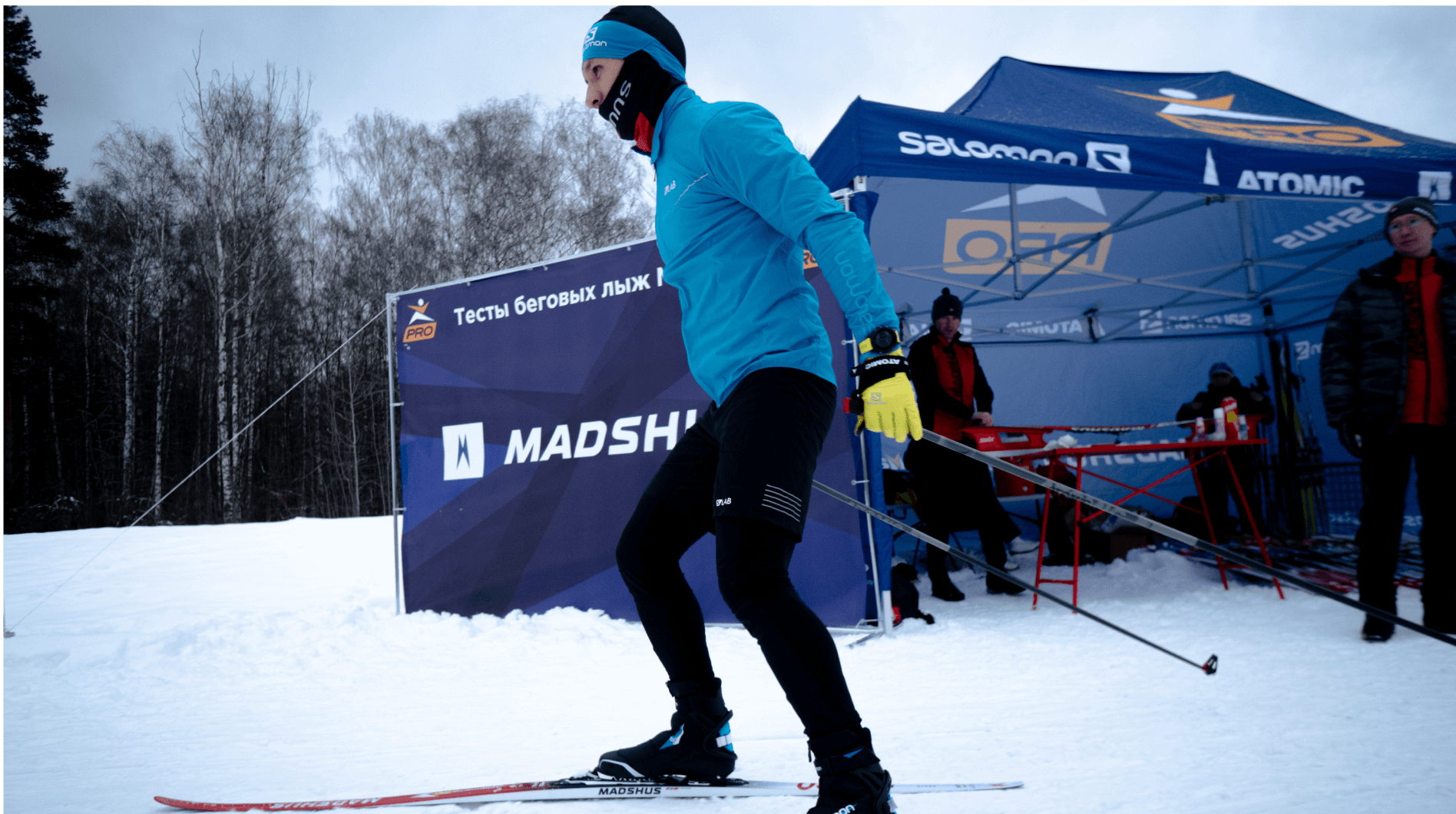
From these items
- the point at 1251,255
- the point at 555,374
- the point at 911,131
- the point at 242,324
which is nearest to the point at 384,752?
the point at 555,374

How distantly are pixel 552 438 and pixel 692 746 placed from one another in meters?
2.92

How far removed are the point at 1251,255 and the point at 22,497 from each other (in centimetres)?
2158

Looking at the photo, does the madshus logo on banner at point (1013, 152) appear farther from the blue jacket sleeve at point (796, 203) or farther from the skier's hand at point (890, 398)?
the skier's hand at point (890, 398)

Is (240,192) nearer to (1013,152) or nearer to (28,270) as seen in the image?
(28,270)

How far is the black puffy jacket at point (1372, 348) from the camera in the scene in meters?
3.20

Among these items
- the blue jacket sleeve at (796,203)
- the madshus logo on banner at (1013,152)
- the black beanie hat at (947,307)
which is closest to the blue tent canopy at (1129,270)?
the black beanie hat at (947,307)

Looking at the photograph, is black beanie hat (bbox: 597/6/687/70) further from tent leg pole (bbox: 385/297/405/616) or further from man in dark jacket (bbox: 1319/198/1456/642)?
tent leg pole (bbox: 385/297/405/616)

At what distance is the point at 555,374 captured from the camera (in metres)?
4.54

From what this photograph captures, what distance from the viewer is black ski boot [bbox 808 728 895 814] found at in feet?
4.33

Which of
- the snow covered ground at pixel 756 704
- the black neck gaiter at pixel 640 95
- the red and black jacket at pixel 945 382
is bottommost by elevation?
the snow covered ground at pixel 756 704

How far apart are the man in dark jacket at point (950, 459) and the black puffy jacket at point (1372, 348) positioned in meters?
1.79

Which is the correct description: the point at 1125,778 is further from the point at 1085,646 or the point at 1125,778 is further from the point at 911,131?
the point at 911,131

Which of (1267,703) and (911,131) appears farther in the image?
(911,131)

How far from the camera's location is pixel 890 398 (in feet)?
4.75
